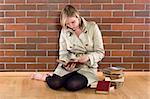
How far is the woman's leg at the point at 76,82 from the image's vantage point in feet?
8.28

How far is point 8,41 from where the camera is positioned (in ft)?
9.83

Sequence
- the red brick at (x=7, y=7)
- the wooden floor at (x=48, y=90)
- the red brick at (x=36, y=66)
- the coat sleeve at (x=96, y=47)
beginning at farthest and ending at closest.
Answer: the red brick at (x=36, y=66), the red brick at (x=7, y=7), the coat sleeve at (x=96, y=47), the wooden floor at (x=48, y=90)

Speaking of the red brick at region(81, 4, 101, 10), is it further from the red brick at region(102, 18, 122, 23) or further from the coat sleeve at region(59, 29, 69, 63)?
the coat sleeve at region(59, 29, 69, 63)

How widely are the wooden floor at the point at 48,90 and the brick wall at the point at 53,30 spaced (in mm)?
177

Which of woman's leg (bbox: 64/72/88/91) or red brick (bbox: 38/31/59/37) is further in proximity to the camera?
red brick (bbox: 38/31/59/37)

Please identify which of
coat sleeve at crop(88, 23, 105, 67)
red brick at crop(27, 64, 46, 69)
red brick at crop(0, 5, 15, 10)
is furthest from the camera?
red brick at crop(27, 64, 46, 69)

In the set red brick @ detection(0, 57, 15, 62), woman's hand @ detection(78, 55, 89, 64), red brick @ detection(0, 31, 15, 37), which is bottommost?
red brick @ detection(0, 57, 15, 62)

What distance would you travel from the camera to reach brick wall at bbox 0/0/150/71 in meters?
2.96

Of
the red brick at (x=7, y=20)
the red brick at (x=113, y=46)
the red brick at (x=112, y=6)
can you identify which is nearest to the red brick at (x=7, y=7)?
the red brick at (x=7, y=20)

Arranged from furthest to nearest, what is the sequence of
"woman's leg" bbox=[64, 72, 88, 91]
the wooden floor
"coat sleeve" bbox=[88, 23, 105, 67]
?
"coat sleeve" bbox=[88, 23, 105, 67]
"woman's leg" bbox=[64, 72, 88, 91]
the wooden floor

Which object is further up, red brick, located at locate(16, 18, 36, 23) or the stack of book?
red brick, located at locate(16, 18, 36, 23)

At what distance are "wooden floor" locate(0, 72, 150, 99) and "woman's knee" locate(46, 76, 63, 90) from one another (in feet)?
0.12

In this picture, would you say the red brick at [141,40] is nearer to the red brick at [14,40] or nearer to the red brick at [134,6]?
the red brick at [134,6]

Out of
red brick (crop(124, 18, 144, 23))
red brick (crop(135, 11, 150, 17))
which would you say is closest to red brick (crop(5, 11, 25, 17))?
red brick (crop(124, 18, 144, 23))
